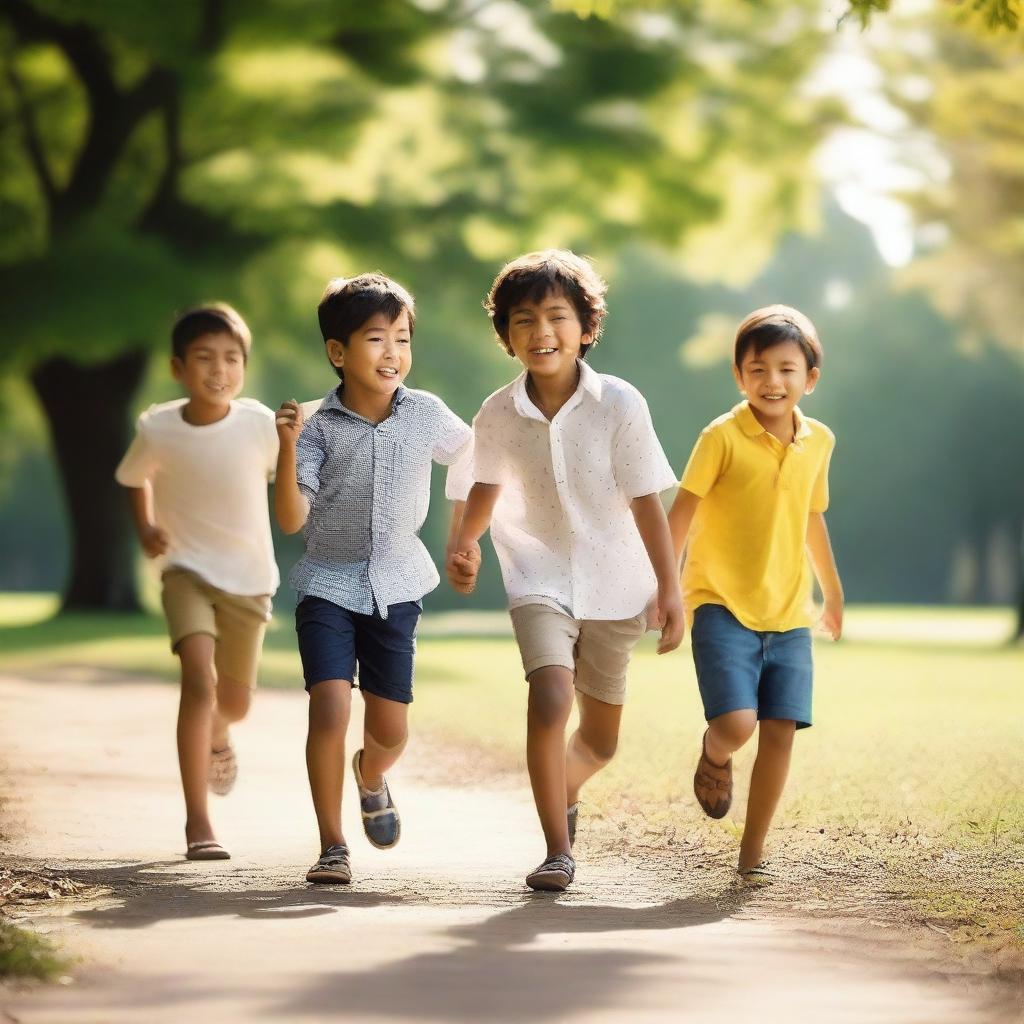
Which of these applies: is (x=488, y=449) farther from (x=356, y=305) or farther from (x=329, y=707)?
(x=329, y=707)

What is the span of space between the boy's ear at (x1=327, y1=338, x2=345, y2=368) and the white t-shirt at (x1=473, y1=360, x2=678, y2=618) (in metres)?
0.49

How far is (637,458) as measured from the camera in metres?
5.93

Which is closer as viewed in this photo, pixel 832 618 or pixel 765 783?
pixel 765 783

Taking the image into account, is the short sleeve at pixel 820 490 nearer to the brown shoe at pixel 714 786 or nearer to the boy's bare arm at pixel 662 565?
the boy's bare arm at pixel 662 565

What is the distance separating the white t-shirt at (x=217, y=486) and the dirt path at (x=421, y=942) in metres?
1.00

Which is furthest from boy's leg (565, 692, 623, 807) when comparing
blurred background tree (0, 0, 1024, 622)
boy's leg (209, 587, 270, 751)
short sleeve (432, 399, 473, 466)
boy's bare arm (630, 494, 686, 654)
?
blurred background tree (0, 0, 1024, 622)

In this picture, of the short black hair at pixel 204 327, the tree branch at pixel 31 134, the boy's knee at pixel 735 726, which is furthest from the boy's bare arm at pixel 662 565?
the tree branch at pixel 31 134

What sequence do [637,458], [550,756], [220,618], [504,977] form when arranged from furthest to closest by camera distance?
[220,618] < [637,458] < [550,756] < [504,977]

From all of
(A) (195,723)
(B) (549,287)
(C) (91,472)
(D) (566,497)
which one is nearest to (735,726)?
(D) (566,497)

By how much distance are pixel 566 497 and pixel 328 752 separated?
1073 millimetres

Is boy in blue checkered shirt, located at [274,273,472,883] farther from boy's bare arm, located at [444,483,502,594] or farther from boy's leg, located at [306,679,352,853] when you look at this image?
boy's bare arm, located at [444,483,502,594]

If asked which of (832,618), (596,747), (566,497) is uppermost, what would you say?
(566,497)

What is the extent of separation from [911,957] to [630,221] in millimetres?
21735

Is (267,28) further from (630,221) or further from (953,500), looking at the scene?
(953,500)
